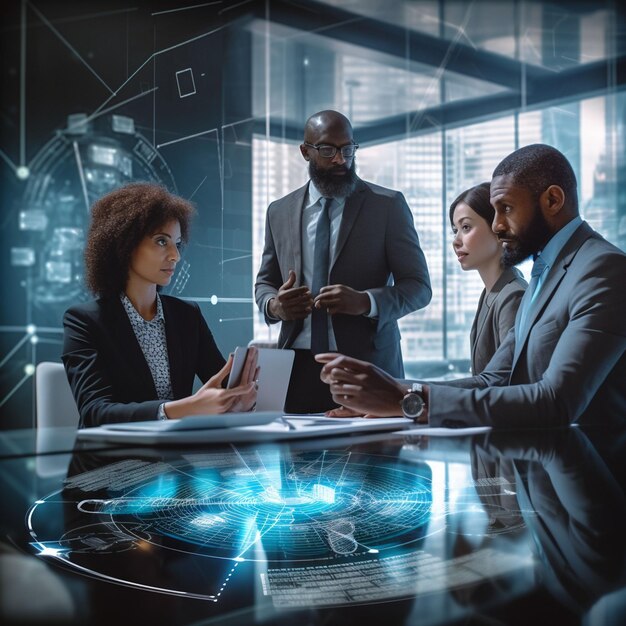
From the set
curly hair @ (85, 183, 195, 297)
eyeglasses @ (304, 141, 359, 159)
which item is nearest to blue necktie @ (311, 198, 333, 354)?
eyeglasses @ (304, 141, 359, 159)

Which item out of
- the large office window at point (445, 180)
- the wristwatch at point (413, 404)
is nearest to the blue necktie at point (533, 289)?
the wristwatch at point (413, 404)

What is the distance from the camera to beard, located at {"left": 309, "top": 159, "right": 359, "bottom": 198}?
8.63ft

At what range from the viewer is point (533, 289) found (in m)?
1.82

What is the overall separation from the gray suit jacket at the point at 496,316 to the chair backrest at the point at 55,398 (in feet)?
4.18

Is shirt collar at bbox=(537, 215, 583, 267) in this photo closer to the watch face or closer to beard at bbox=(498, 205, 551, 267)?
beard at bbox=(498, 205, 551, 267)

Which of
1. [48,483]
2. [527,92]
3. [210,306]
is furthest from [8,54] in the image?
[48,483]

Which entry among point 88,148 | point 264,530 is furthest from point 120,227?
point 88,148

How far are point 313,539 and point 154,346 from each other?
1.67m

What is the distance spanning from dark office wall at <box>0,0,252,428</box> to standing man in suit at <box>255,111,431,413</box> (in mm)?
1438

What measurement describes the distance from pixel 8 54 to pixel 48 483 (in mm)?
4171

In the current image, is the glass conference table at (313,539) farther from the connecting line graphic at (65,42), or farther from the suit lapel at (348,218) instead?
the connecting line graphic at (65,42)

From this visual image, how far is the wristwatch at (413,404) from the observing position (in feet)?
4.82

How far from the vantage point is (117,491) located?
2.57 feet

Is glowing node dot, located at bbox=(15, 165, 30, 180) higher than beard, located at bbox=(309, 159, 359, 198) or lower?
higher
